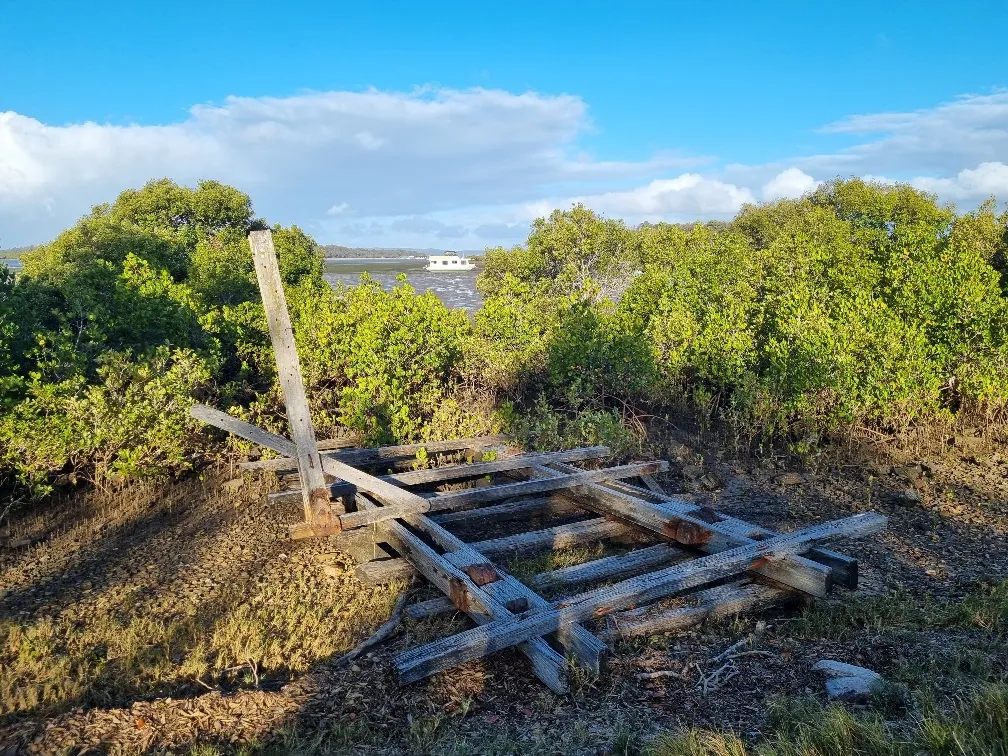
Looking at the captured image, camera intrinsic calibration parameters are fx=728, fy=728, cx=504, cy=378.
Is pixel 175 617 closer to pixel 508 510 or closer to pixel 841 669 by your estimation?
pixel 508 510

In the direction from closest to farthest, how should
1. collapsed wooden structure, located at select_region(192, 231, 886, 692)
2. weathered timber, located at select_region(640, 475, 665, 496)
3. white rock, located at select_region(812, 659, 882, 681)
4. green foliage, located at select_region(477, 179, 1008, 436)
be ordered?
white rock, located at select_region(812, 659, 882, 681) → collapsed wooden structure, located at select_region(192, 231, 886, 692) → weathered timber, located at select_region(640, 475, 665, 496) → green foliage, located at select_region(477, 179, 1008, 436)

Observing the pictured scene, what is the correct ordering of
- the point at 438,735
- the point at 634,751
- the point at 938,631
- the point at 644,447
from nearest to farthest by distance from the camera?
the point at 634,751
the point at 438,735
the point at 938,631
the point at 644,447

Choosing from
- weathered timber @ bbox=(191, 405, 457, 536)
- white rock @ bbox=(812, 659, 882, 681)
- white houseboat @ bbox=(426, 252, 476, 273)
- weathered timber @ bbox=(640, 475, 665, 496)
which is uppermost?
white houseboat @ bbox=(426, 252, 476, 273)

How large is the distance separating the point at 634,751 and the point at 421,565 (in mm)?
2499

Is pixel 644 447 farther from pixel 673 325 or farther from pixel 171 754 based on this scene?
pixel 171 754

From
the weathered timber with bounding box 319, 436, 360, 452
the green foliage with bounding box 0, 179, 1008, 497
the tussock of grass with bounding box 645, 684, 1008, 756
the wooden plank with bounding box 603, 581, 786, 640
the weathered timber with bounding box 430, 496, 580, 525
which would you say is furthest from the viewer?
the weathered timber with bounding box 319, 436, 360, 452

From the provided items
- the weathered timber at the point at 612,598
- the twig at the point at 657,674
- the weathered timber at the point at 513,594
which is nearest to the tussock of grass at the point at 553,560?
the weathered timber at the point at 513,594

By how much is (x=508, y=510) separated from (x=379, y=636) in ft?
8.15

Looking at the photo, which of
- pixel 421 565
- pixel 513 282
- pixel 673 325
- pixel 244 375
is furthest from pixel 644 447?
pixel 244 375

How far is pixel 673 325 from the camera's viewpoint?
11.1 metres

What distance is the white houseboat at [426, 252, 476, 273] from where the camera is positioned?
141113 mm

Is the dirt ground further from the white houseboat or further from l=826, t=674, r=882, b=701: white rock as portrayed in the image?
the white houseboat

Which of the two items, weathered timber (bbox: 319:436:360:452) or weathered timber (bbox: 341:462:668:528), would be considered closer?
weathered timber (bbox: 341:462:668:528)

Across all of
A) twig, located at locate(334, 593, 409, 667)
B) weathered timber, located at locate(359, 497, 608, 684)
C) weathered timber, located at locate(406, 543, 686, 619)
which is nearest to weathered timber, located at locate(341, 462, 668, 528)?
weathered timber, located at locate(359, 497, 608, 684)
